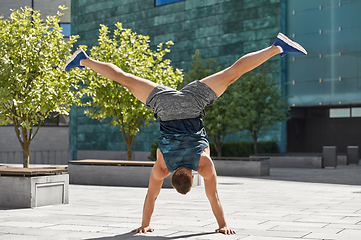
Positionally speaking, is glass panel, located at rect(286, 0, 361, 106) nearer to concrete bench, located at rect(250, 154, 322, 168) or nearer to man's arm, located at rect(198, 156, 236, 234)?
concrete bench, located at rect(250, 154, 322, 168)

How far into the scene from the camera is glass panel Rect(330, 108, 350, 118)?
3378 centimetres

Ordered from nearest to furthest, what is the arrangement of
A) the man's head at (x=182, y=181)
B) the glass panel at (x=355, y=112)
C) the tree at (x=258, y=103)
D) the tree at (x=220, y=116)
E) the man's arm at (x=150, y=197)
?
the man's head at (x=182, y=181) < the man's arm at (x=150, y=197) < the tree at (x=220, y=116) < the tree at (x=258, y=103) < the glass panel at (x=355, y=112)

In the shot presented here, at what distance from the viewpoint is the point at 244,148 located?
32.6 metres

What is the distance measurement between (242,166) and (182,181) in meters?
15.7

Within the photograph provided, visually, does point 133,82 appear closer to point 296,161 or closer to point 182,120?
point 182,120

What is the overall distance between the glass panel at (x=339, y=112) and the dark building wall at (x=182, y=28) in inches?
187

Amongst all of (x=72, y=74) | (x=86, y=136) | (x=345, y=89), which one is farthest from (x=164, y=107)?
(x=86, y=136)

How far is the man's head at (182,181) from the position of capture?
5707 millimetres

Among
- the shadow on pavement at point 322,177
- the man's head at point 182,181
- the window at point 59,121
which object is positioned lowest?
the shadow on pavement at point 322,177

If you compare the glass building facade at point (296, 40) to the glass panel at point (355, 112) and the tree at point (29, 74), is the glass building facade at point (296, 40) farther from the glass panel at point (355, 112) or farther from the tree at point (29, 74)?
the tree at point (29, 74)

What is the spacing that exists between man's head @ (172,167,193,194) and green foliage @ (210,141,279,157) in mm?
26312

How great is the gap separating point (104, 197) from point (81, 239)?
611cm

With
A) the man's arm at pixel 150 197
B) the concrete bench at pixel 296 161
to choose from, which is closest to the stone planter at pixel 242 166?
the concrete bench at pixel 296 161

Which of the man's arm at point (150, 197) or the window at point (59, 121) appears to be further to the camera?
the window at point (59, 121)
